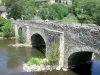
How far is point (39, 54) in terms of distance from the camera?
37.4 m

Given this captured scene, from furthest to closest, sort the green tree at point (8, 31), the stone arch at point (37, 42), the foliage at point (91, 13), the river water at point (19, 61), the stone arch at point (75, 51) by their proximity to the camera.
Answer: the foliage at point (91, 13) < the green tree at point (8, 31) < the stone arch at point (37, 42) < the river water at point (19, 61) < the stone arch at point (75, 51)

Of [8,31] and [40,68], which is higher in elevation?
[8,31]

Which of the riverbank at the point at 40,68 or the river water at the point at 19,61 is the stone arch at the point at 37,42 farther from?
the riverbank at the point at 40,68

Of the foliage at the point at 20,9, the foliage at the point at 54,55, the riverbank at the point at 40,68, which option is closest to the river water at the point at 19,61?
the riverbank at the point at 40,68

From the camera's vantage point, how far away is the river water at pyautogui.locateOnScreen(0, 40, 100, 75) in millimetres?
27828

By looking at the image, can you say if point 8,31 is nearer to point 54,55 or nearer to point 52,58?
point 52,58

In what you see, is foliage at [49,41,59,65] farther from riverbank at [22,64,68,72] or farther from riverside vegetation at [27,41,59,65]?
riverbank at [22,64,68,72]

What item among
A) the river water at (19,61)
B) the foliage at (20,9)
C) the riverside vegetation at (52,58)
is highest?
the foliage at (20,9)

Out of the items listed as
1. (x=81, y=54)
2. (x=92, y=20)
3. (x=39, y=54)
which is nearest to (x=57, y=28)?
(x=81, y=54)

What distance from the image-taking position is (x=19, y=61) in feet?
109

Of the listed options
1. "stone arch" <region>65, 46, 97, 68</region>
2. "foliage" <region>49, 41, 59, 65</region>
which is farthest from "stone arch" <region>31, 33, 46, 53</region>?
"stone arch" <region>65, 46, 97, 68</region>

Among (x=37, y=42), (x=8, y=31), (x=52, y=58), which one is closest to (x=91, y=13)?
(x=37, y=42)

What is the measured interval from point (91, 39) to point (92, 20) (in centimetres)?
3431

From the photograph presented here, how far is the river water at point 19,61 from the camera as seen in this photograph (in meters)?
27.8
